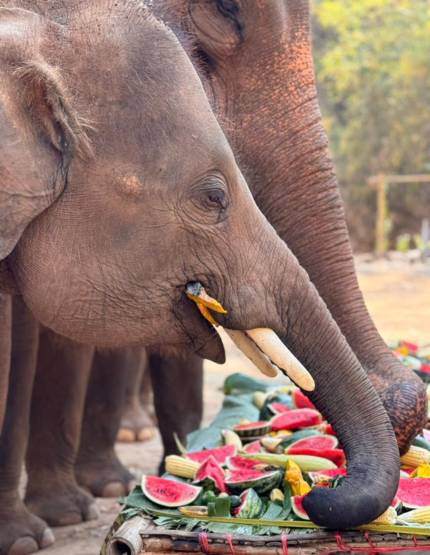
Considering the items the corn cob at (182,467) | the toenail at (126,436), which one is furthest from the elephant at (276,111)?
the toenail at (126,436)

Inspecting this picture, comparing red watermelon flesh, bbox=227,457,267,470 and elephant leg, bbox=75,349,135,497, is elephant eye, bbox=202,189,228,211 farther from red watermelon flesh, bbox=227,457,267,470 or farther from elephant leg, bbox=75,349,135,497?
elephant leg, bbox=75,349,135,497

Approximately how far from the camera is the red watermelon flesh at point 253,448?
3443mm

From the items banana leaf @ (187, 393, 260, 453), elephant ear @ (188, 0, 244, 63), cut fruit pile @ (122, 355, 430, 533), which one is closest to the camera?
cut fruit pile @ (122, 355, 430, 533)

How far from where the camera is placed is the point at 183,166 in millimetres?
2631

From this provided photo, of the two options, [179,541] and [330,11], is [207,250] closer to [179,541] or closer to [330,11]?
[179,541]

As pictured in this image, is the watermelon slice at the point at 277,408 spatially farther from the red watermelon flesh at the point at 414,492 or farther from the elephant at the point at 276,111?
the red watermelon flesh at the point at 414,492

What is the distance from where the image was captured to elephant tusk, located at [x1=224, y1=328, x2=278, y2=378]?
283cm

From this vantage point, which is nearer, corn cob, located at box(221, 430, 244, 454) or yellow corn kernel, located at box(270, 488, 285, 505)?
yellow corn kernel, located at box(270, 488, 285, 505)

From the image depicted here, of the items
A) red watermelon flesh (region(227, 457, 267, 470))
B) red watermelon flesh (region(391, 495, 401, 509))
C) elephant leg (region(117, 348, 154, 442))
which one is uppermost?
red watermelon flesh (region(391, 495, 401, 509))

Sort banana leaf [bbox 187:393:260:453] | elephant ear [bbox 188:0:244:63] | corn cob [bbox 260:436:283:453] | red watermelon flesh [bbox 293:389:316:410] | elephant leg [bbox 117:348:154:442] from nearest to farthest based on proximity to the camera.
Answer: corn cob [bbox 260:436:283:453], elephant ear [bbox 188:0:244:63], banana leaf [bbox 187:393:260:453], red watermelon flesh [bbox 293:389:316:410], elephant leg [bbox 117:348:154:442]

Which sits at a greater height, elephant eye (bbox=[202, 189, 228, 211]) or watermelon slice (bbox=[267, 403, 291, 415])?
elephant eye (bbox=[202, 189, 228, 211])

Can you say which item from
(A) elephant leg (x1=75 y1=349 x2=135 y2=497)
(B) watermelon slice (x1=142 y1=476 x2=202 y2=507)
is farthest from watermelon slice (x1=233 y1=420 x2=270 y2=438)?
(A) elephant leg (x1=75 y1=349 x2=135 y2=497)

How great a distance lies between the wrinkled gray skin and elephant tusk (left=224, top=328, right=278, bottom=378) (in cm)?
9

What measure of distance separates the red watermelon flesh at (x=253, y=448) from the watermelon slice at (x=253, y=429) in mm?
122
